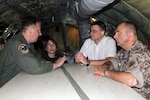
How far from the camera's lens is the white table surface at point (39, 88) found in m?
1.30

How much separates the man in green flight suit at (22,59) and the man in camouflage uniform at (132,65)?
0.52 metres

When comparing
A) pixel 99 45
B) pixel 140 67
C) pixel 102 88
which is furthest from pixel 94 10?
pixel 102 88

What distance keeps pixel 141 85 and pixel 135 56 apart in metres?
0.23

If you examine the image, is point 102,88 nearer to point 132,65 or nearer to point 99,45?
point 132,65

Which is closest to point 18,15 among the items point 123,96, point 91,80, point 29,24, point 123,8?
point 123,8

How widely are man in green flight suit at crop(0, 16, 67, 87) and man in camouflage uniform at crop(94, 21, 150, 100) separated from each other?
0.52 m

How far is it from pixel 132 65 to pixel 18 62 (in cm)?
101

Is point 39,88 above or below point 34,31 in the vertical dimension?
below

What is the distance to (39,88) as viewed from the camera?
147 cm

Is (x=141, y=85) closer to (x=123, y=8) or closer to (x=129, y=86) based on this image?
(x=129, y=86)

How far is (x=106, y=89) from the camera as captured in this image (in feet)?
4.64

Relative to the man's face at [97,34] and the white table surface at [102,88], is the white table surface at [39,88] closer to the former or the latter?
the white table surface at [102,88]

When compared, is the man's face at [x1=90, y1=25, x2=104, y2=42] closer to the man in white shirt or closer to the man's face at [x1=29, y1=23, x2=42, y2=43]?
the man in white shirt

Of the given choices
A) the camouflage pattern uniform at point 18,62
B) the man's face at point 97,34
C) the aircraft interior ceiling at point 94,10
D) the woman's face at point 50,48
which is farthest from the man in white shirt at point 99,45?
the camouflage pattern uniform at point 18,62
